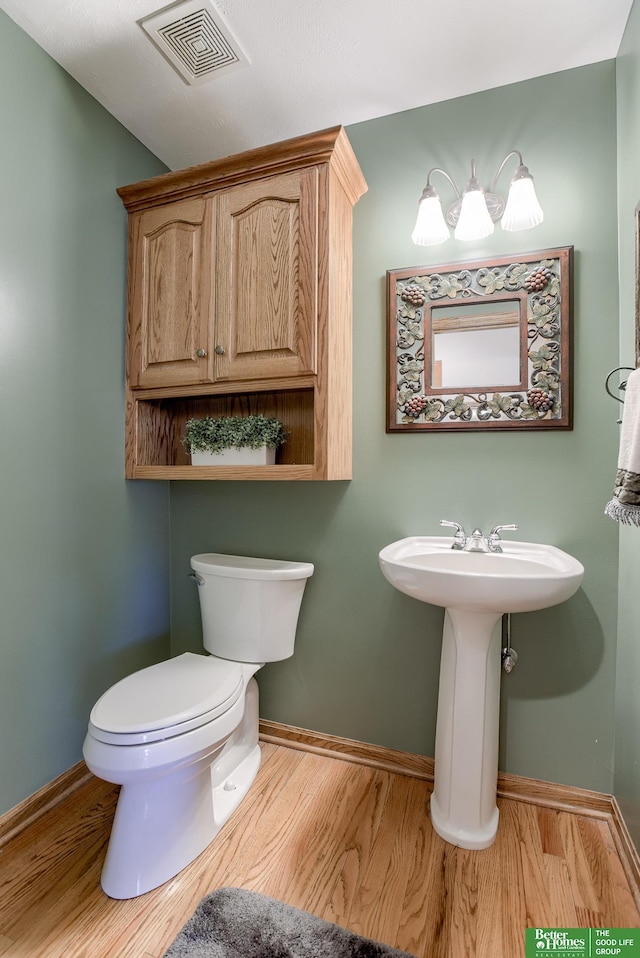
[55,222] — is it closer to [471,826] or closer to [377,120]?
[377,120]

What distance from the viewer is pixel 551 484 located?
1577 millimetres

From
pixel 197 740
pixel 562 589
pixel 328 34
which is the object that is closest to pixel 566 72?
pixel 328 34

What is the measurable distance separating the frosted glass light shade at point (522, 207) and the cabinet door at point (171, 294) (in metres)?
1.03

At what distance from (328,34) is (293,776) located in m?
2.50

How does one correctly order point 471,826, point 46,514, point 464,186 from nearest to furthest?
1. point 471,826
2. point 46,514
3. point 464,186

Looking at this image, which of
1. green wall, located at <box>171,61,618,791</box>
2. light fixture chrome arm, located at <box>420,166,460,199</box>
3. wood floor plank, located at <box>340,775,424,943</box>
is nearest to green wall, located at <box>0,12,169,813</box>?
green wall, located at <box>171,61,618,791</box>

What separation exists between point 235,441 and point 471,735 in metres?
1.23

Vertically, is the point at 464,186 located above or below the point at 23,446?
above

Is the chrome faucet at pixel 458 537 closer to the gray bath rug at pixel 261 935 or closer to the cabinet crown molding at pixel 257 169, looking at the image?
the gray bath rug at pixel 261 935

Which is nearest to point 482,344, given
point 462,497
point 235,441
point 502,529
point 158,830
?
point 462,497

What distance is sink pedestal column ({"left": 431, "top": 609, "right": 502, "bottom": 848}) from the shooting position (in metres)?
1.41

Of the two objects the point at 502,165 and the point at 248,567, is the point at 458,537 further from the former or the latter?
the point at 502,165

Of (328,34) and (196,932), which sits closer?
(196,932)

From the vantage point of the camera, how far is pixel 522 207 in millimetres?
1500
